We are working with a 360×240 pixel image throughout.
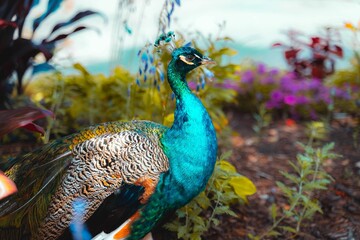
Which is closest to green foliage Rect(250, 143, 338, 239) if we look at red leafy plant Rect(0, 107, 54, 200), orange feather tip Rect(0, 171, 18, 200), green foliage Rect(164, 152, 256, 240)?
green foliage Rect(164, 152, 256, 240)

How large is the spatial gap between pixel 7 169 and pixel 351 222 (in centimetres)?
216

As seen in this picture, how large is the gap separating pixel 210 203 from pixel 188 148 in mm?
691

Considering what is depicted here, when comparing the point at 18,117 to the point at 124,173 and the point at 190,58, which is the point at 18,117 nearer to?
Answer: the point at 124,173

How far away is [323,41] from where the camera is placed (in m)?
6.37

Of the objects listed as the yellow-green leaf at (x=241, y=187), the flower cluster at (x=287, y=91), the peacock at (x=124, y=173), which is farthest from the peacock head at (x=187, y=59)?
the flower cluster at (x=287, y=91)

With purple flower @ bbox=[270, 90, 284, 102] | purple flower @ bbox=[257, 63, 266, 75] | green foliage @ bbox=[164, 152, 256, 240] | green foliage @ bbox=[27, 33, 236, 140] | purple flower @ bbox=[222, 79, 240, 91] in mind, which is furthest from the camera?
purple flower @ bbox=[257, 63, 266, 75]

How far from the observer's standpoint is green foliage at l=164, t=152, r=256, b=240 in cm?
285

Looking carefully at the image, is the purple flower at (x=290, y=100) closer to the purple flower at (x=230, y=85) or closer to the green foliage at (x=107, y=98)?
the purple flower at (x=230, y=85)

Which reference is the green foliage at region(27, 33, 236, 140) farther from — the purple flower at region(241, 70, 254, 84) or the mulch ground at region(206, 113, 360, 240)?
the purple flower at region(241, 70, 254, 84)

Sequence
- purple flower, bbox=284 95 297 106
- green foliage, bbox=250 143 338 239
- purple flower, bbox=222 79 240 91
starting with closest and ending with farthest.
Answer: green foliage, bbox=250 143 338 239 → purple flower, bbox=284 95 297 106 → purple flower, bbox=222 79 240 91

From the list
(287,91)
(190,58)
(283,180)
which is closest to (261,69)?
(287,91)

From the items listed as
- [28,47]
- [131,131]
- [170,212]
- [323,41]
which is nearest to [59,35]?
[28,47]

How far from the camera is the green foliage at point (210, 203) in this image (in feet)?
9.35

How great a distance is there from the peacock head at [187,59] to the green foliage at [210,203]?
0.69 m
